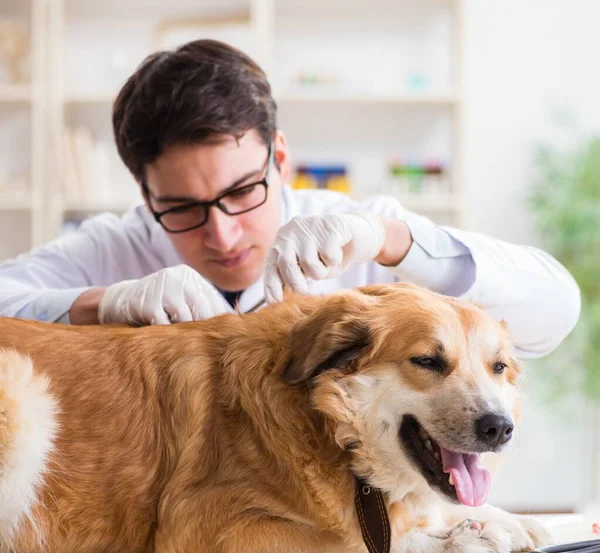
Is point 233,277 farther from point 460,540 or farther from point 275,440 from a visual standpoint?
point 460,540

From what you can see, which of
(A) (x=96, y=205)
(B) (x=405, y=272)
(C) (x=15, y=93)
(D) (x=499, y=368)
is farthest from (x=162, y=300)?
(C) (x=15, y=93)

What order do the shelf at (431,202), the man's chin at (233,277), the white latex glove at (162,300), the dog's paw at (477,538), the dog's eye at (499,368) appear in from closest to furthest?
the dog's paw at (477,538) < the dog's eye at (499,368) < the white latex glove at (162,300) < the man's chin at (233,277) < the shelf at (431,202)

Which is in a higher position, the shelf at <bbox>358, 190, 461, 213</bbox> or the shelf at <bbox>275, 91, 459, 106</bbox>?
the shelf at <bbox>275, 91, 459, 106</bbox>

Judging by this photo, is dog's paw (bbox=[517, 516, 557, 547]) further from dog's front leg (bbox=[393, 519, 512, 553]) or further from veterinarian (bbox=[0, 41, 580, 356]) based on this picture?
veterinarian (bbox=[0, 41, 580, 356])

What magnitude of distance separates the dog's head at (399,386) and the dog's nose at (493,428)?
0.07 feet

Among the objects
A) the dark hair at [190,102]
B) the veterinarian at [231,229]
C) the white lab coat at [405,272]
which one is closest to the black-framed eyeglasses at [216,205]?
the veterinarian at [231,229]

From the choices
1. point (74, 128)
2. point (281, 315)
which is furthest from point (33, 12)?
point (281, 315)

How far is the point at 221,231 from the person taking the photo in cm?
186

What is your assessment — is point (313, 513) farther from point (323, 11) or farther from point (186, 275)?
point (323, 11)

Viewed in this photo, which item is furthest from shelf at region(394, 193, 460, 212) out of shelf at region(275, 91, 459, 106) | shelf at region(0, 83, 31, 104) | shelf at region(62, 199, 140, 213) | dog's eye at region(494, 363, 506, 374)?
dog's eye at region(494, 363, 506, 374)

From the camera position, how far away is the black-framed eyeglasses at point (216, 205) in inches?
73.4

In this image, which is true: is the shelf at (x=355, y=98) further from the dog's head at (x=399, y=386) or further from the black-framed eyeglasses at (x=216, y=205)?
the dog's head at (x=399, y=386)

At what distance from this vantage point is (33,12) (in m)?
4.03

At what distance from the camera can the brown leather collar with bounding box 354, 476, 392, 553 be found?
1204mm
